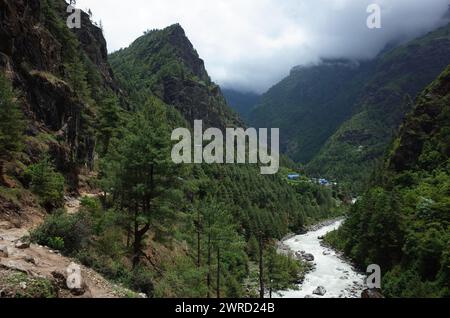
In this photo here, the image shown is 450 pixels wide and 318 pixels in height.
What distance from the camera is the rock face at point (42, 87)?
139ft

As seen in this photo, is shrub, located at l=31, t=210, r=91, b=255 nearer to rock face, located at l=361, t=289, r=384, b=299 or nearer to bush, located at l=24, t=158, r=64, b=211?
bush, located at l=24, t=158, r=64, b=211

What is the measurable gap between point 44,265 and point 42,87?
36.0 m

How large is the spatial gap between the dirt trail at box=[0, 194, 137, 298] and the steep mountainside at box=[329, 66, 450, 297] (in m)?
36.4

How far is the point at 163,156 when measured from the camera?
26.7 m

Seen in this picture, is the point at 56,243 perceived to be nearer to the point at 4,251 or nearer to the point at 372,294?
the point at 4,251

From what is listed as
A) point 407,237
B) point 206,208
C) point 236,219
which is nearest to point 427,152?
point 407,237

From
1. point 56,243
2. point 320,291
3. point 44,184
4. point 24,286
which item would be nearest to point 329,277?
point 320,291

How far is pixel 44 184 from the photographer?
31.5m

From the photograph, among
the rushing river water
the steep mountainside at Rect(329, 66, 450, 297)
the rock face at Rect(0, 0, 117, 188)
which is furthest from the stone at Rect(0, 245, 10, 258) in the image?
the rushing river water

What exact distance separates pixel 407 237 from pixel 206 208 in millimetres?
33463

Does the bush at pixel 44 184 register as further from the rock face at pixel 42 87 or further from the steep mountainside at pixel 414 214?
the steep mountainside at pixel 414 214

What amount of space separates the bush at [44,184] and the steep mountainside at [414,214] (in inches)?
1551

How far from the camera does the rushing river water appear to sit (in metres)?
55.7

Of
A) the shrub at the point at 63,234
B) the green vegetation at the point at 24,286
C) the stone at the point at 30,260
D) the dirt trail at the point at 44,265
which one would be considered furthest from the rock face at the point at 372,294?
the green vegetation at the point at 24,286
